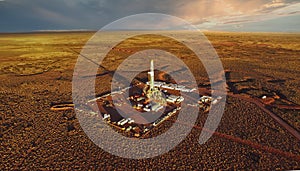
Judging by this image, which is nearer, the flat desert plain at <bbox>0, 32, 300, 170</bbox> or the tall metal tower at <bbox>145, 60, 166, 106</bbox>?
the flat desert plain at <bbox>0, 32, 300, 170</bbox>

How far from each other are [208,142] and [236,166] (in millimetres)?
2849

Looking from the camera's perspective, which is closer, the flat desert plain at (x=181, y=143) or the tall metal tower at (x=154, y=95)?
the flat desert plain at (x=181, y=143)

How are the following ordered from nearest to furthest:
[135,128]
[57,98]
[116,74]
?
[135,128] → [57,98] → [116,74]

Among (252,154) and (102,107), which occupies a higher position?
(102,107)

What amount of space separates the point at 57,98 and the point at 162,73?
1887 cm

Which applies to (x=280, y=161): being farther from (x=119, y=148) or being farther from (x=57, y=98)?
(x=57, y=98)

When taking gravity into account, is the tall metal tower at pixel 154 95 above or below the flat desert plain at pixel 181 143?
above

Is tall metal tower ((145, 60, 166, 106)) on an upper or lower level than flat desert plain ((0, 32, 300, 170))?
upper

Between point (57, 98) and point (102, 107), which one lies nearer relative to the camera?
point (102, 107)

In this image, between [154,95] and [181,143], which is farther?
[154,95]

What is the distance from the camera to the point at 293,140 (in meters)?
15.3

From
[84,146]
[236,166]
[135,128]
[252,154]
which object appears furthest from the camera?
[135,128]

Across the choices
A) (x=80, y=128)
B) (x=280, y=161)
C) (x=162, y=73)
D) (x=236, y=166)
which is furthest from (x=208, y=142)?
(x=162, y=73)

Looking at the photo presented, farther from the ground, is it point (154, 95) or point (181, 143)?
point (154, 95)
